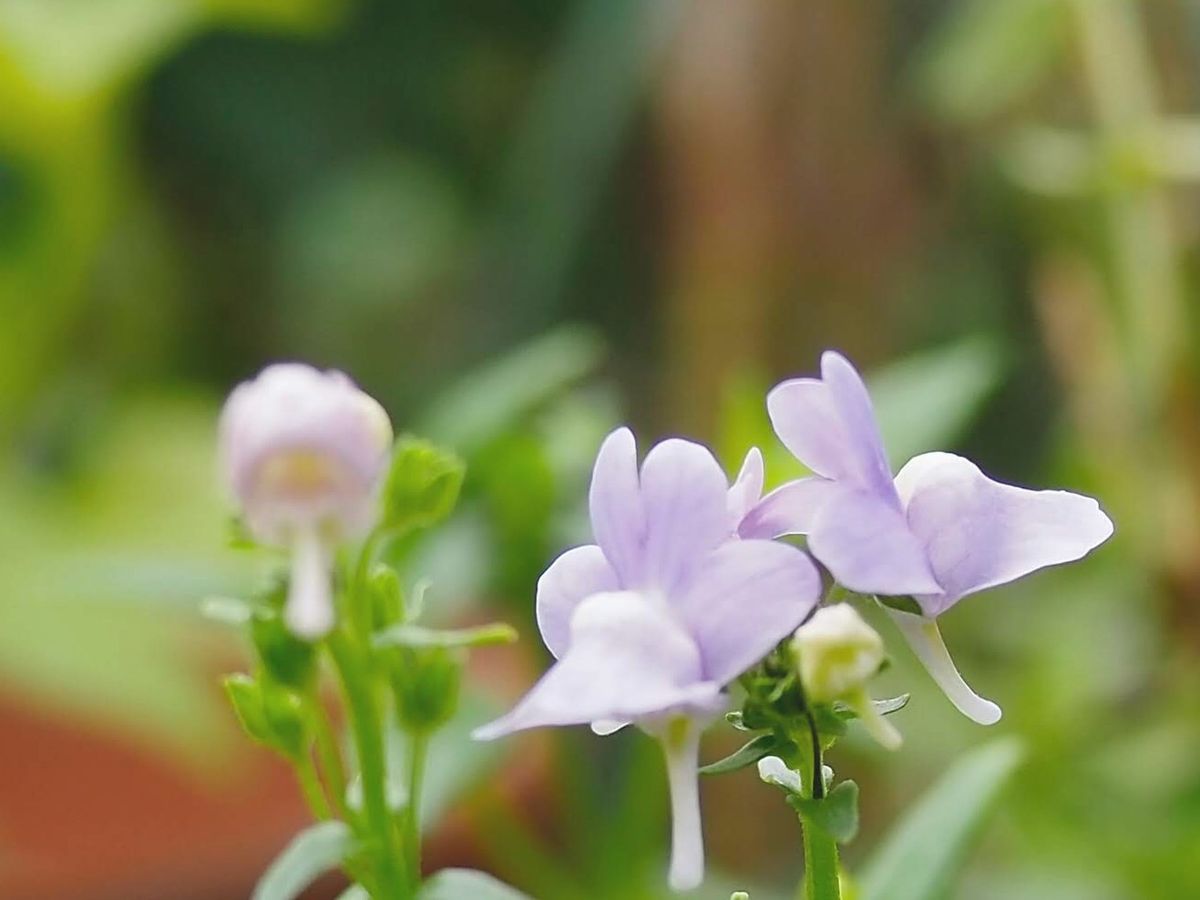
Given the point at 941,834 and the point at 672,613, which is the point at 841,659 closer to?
the point at 672,613

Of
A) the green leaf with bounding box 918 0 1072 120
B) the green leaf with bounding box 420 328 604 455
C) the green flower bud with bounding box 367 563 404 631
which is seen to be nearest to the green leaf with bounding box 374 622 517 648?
the green flower bud with bounding box 367 563 404 631

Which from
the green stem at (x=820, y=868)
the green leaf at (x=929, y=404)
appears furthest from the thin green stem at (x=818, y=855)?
the green leaf at (x=929, y=404)

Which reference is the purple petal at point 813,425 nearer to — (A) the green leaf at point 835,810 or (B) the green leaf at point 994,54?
(A) the green leaf at point 835,810

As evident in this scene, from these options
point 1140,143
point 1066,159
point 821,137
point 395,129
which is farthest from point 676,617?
point 395,129

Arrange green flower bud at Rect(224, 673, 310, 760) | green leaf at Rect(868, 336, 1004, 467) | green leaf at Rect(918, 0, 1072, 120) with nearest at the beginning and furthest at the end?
1. green flower bud at Rect(224, 673, 310, 760)
2. green leaf at Rect(868, 336, 1004, 467)
3. green leaf at Rect(918, 0, 1072, 120)

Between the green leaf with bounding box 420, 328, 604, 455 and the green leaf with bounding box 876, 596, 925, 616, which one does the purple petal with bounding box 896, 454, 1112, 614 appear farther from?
the green leaf with bounding box 420, 328, 604, 455

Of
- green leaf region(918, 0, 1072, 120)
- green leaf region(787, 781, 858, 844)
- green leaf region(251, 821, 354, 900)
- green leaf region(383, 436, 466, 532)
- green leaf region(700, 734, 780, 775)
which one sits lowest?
green leaf region(787, 781, 858, 844)

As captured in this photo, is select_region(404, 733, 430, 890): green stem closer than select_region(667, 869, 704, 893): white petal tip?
No

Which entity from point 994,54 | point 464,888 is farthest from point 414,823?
point 994,54
